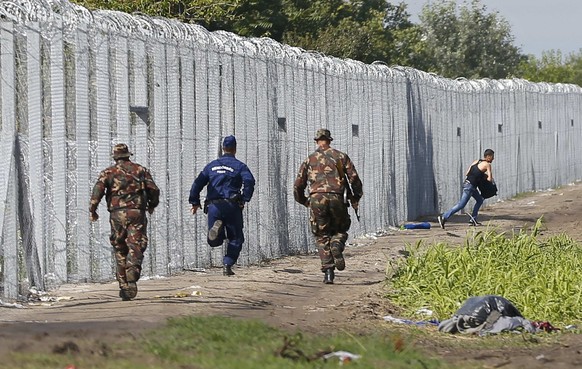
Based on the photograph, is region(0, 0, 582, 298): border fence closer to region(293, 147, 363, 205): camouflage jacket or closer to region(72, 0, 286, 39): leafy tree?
region(293, 147, 363, 205): camouflage jacket

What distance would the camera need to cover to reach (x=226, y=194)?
53.5ft

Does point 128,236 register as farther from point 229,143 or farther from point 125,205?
point 229,143

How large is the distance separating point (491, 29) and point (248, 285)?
60.4 metres

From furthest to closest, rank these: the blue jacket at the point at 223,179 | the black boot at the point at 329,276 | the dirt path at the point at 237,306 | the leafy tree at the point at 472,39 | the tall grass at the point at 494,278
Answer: the leafy tree at the point at 472,39 → the blue jacket at the point at 223,179 → the black boot at the point at 329,276 → the tall grass at the point at 494,278 → the dirt path at the point at 237,306

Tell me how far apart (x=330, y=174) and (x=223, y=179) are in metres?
1.28

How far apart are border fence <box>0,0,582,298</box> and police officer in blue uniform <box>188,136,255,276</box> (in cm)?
66

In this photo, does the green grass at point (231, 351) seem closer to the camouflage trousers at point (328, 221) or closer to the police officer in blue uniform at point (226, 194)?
the camouflage trousers at point (328, 221)

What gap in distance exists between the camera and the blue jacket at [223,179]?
53.2 feet

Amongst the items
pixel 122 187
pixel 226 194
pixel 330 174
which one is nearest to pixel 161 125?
pixel 226 194

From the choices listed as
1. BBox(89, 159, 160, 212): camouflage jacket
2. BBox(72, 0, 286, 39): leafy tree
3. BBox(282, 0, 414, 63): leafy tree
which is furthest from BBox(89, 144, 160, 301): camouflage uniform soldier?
BBox(282, 0, 414, 63): leafy tree

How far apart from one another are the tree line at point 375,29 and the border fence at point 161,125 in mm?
5393

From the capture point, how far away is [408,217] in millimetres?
28094

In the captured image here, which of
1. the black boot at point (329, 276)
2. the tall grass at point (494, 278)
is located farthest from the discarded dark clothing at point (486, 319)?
the black boot at point (329, 276)

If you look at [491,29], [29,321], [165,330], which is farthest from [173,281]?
[491,29]
